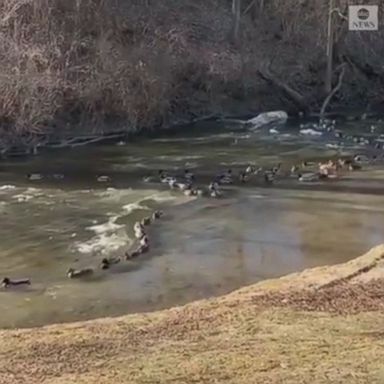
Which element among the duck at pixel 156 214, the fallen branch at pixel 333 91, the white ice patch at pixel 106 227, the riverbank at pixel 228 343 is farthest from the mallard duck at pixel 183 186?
the fallen branch at pixel 333 91

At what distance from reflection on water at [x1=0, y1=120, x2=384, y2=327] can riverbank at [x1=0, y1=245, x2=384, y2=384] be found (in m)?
1.31

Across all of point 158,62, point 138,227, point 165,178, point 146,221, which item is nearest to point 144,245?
point 138,227

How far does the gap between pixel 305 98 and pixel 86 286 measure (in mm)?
20331

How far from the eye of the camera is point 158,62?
83.8 ft

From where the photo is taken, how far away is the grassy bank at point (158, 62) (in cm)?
2186

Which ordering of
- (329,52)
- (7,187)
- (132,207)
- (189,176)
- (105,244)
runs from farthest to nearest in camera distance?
(329,52) < (189,176) < (7,187) < (132,207) < (105,244)

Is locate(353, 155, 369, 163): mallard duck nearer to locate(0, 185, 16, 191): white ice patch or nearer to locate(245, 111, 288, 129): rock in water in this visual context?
locate(245, 111, 288, 129): rock in water

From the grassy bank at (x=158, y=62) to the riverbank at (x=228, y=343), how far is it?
13715 millimetres

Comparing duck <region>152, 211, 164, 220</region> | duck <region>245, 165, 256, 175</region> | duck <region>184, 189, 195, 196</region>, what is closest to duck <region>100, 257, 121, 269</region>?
duck <region>152, 211, 164, 220</region>

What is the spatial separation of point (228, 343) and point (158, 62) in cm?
1941

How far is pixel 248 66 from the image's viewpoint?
94.9 feet

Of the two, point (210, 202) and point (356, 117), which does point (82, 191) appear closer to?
point (210, 202)

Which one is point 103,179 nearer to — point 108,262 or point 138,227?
point 138,227

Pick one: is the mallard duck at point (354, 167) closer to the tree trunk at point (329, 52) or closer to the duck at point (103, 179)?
the duck at point (103, 179)
